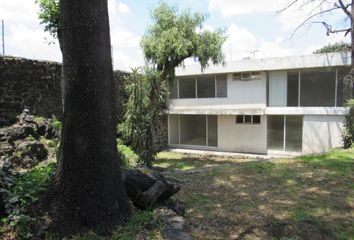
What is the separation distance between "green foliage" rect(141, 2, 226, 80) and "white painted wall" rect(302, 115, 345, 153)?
4.95 m

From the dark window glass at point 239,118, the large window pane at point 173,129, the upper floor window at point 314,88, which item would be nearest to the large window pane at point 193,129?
the large window pane at point 173,129

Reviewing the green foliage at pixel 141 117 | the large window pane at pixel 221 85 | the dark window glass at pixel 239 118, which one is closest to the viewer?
the green foliage at pixel 141 117

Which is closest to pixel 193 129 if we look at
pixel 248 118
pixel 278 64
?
pixel 248 118

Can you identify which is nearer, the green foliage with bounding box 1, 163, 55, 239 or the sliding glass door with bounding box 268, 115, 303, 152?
the green foliage with bounding box 1, 163, 55, 239

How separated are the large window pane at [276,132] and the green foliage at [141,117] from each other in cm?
613

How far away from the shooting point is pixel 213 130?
1819 centimetres

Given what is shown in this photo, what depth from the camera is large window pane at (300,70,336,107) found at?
47.6ft

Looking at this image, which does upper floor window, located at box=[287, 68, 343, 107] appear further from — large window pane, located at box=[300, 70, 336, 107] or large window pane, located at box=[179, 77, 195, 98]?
large window pane, located at box=[179, 77, 195, 98]

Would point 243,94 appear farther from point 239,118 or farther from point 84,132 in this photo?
point 84,132

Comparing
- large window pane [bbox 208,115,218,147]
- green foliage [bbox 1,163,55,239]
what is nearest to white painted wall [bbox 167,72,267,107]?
large window pane [bbox 208,115,218,147]

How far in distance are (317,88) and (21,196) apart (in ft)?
45.6

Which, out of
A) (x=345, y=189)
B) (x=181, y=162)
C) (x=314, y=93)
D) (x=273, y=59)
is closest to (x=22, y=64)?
(x=181, y=162)

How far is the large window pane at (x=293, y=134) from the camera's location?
15352mm

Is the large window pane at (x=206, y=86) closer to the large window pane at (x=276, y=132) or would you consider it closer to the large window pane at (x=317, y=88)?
the large window pane at (x=276, y=132)
